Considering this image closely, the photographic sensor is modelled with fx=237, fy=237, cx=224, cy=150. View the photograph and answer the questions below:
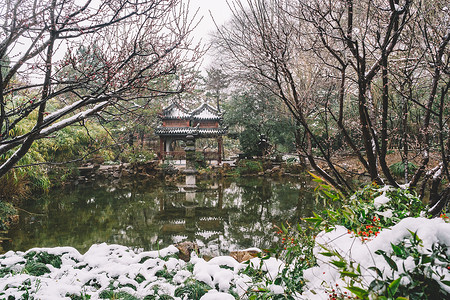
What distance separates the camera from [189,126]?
1527cm

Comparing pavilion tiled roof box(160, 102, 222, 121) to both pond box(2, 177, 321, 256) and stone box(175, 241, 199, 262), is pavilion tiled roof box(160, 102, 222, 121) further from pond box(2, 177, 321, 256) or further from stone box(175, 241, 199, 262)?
stone box(175, 241, 199, 262)

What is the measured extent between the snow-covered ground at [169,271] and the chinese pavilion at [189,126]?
11.7 metres

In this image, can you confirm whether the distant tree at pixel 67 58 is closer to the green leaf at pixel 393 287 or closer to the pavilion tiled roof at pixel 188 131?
the green leaf at pixel 393 287

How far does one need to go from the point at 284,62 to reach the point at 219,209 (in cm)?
522

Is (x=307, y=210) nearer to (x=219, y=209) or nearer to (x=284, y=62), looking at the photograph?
(x=219, y=209)

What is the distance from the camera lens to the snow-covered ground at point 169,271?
1045 mm

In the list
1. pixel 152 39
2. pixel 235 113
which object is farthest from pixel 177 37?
pixel 235 113

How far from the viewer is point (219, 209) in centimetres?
656

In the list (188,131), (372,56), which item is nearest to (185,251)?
(372,56)

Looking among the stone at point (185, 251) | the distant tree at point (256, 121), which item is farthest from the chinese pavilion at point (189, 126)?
the stone at point (185, 251)

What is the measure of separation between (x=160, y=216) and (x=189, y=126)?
32.6 feet

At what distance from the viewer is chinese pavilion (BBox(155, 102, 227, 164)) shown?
1443 cm

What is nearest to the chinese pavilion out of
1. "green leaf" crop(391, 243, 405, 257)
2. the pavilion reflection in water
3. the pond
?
the pond

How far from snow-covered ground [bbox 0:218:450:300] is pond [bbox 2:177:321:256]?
157cm
